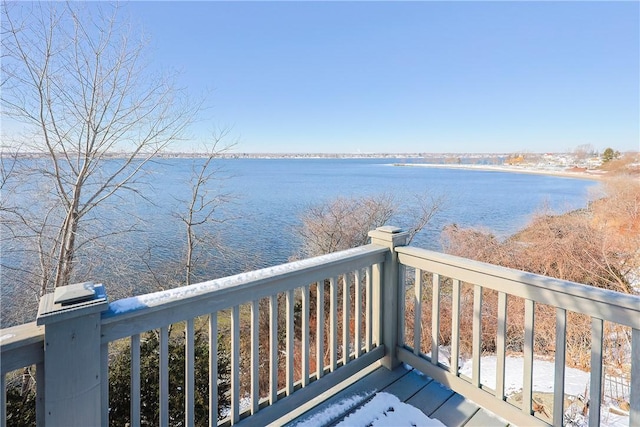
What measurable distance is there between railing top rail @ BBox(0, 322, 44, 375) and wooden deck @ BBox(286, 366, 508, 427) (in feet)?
4.27

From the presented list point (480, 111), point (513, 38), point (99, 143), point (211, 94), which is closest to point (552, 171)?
point (480, 111)

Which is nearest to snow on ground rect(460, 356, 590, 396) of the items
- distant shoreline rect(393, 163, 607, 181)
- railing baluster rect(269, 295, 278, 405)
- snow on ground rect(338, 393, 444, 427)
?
snow on ground rect(338, 393, 444, 427)

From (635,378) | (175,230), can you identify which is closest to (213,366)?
(635,378)

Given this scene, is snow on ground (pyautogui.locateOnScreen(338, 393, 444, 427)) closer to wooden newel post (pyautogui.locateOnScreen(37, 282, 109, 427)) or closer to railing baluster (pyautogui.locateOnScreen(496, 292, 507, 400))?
railing baluster (pyautogui.locateOnScreen(496, 292, 507, 400))

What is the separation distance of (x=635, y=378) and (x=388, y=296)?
126 centimetres

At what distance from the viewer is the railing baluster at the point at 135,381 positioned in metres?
1.31

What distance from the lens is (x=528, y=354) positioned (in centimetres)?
176

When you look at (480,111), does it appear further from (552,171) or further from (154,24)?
(154,24)

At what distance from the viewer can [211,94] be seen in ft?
29.7

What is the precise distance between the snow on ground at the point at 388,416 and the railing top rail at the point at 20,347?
1.46 m

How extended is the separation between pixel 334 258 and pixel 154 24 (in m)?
7.60

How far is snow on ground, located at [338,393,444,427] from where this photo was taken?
1815 millimetres

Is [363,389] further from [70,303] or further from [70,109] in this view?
[70,109]

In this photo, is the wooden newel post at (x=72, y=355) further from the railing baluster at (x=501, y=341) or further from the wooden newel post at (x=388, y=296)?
the railing baluster at (x=501, y=341)
